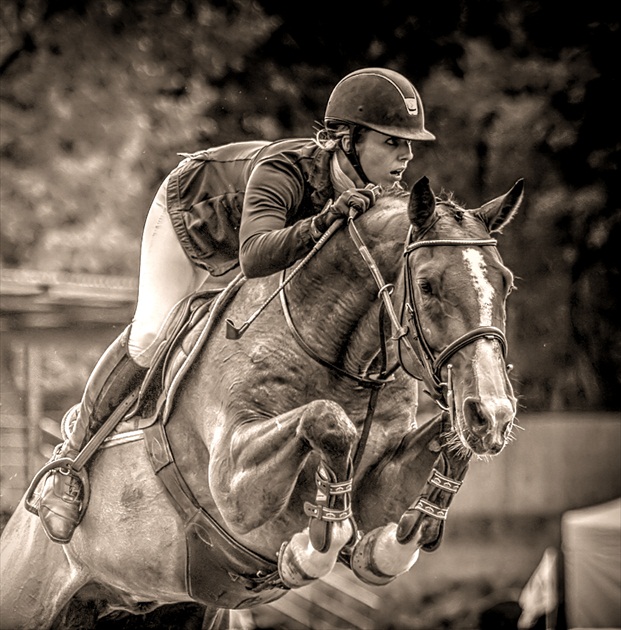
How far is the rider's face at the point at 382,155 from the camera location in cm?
318

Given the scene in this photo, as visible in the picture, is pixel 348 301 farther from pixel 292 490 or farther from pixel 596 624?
pixel 596 624

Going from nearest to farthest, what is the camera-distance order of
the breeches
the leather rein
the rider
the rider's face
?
the leather rein → the rider → the rider's face → the breeches

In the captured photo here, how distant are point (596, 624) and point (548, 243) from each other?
104 inches

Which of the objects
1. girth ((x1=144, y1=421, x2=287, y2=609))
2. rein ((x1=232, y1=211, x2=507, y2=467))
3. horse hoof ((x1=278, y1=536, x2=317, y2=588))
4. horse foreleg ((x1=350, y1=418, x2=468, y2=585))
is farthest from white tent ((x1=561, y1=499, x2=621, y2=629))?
horse hoof ((x1=278, y1=536, x2=317, y2=588))

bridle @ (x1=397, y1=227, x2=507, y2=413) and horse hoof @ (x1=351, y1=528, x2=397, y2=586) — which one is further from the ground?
bridle @ (x1=397, y1=227, x2=507, y2=413)

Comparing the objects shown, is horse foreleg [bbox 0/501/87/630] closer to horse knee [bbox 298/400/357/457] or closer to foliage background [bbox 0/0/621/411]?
horse knee [bbox 298/400/357/457]

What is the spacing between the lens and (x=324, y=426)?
2.71 m

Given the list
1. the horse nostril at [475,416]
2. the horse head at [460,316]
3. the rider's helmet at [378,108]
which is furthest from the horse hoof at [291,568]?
the rider's helmet at [378,108]

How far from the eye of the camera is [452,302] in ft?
8.90

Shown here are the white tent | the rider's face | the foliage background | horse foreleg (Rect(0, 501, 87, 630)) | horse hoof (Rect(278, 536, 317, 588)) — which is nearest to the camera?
horse hoof (Rect(278, 536, 317, 588))

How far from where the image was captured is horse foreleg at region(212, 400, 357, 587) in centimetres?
274

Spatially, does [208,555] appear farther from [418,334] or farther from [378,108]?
[378,108]


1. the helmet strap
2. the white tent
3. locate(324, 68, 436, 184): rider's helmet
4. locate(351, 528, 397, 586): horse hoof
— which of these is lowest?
the white tent

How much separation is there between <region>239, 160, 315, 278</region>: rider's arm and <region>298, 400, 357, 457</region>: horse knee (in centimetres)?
44
